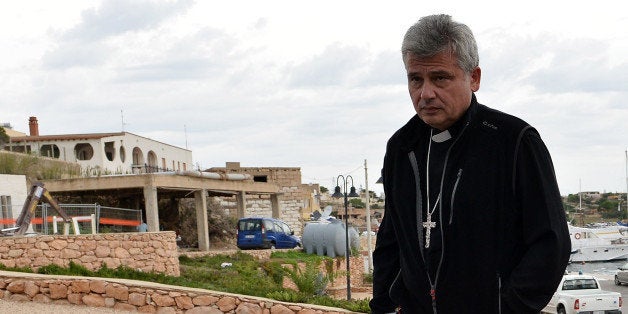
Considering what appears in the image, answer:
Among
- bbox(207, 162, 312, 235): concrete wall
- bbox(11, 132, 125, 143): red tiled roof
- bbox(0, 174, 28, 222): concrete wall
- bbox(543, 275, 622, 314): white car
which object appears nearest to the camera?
bbox(543, 275, 622, 314): white car

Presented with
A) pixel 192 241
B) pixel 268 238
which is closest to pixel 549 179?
pixel 268 238

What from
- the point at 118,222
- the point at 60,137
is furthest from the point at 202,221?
the point at 60,137

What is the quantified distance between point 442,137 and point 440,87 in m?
0.19

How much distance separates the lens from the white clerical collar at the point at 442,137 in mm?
3000

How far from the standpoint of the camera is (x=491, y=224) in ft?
9.24

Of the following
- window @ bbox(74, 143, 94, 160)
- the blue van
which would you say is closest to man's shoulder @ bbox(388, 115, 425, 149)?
the blue van

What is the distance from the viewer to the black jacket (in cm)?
272

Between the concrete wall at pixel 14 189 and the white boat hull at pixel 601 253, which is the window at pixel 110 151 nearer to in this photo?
the concrete wall at pixel 14 189

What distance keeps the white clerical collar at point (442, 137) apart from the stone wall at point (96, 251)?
53.9 ft

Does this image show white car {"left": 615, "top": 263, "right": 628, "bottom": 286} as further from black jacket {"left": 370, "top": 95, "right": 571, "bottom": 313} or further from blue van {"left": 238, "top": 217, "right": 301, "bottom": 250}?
black jacket {"left": 370, "top": 95, "right": 571, "bottom": 313}

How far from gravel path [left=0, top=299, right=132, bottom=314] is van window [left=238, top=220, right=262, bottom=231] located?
61.6 feet

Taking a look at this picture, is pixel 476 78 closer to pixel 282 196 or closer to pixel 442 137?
Answer: pixel 442 137

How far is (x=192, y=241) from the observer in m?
36.8

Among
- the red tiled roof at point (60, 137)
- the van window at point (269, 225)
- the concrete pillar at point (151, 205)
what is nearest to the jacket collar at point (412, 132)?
the concrete pillar at point (151, 205)
